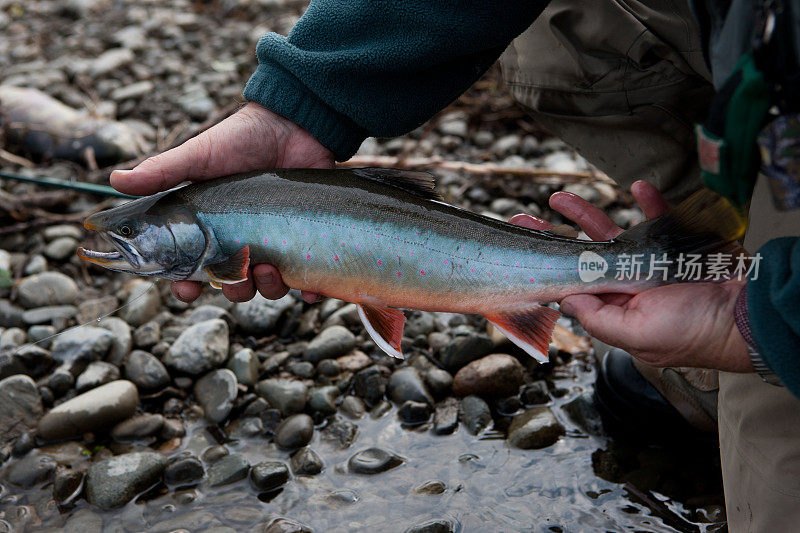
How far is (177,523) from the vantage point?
321cm

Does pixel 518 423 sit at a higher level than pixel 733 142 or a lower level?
lower

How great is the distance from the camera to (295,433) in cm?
361

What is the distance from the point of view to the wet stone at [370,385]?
3.91 metres

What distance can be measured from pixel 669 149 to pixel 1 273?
4331 mm

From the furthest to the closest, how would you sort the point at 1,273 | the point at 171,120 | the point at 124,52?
the point at 124,52 → the point at 171,120 → the point at 1,273

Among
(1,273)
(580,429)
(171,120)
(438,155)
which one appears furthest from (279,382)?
(171,120)

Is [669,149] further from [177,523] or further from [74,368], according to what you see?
[74,368]

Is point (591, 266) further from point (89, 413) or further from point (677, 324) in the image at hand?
point (89, 413)

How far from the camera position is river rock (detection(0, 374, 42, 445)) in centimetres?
369

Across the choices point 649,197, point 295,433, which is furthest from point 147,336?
point 649,197

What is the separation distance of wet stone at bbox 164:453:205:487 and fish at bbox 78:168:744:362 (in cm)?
95

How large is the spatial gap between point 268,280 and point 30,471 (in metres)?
1.55

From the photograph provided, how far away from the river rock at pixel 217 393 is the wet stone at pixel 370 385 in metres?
0.66

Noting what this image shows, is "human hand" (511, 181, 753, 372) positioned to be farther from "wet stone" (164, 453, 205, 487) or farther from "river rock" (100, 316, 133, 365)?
"river rock" (100, 316, 133, 365)
